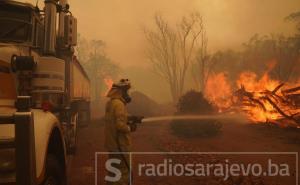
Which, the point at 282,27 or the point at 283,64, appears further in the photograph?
the point at 282,27

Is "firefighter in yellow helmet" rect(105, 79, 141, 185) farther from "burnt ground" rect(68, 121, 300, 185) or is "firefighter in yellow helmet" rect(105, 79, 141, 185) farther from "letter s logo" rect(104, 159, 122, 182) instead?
"burnt ground" rect(68, 121, 300, 185)

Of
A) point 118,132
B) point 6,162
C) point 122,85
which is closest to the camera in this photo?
point 6,162

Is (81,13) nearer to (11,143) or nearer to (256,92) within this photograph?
(256,92)

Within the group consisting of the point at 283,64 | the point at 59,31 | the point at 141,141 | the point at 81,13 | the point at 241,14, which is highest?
the point at 81,13

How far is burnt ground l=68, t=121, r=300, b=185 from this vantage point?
7281mm

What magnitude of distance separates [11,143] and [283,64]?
1312 inches

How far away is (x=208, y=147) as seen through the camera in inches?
441

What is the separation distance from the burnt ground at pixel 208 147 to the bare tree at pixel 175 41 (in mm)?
23398

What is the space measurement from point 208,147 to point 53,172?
26.2ft

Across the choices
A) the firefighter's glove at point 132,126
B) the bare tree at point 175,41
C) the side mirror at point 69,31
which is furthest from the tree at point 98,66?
the firefighter's glove at point 132,126

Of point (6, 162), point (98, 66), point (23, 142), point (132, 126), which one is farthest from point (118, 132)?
point (98, 66)

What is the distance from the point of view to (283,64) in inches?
1277

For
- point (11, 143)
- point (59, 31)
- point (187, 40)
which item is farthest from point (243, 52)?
point (11, 143)

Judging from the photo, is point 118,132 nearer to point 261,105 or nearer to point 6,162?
point 6,162
